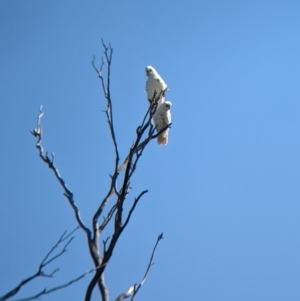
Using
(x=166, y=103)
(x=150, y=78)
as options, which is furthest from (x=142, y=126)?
(x=150, y=78)

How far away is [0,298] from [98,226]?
4.89 ft

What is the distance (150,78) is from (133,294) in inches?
194

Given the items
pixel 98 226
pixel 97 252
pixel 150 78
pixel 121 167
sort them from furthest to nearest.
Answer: pixel 150 78
pixel 121 167
pixel 98 226
pixel 97 252

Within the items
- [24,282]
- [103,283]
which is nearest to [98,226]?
[103,283]

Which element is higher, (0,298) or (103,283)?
(103,283)

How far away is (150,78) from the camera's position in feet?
24.5

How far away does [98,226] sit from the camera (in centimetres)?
338

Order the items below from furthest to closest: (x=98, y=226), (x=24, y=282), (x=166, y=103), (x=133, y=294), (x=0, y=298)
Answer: (x=166, y=103)
(x=98, y=226)
(x=133, y=294)
(x=24, y=282)
(x=0, y=298)

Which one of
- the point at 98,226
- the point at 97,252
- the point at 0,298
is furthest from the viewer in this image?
the point at 98,226

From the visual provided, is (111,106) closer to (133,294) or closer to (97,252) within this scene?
(97,252)

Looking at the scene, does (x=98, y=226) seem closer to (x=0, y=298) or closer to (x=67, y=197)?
(x=67, y=197)

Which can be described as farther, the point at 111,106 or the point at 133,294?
the point at 111,106

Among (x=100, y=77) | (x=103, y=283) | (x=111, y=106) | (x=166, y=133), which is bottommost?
(x=103, y=283)

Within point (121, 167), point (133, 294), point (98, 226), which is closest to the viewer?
point (133, 294)
